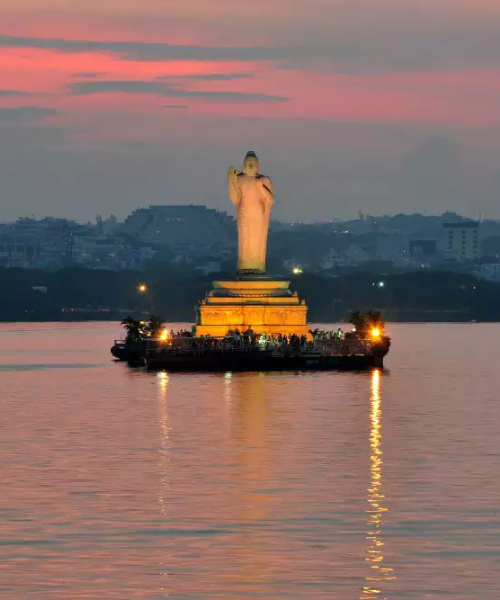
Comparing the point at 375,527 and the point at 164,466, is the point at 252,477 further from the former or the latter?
the point at 375,527

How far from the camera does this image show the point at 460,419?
40.4m

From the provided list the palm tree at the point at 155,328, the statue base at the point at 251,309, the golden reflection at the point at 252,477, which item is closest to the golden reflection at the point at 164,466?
the golden reflection at the point at 252,477

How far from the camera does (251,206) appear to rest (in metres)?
65.4

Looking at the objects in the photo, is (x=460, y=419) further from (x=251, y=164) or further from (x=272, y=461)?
(x=251, y=164)

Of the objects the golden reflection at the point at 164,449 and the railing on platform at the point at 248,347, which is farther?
the railing on platform at the point at 248,347

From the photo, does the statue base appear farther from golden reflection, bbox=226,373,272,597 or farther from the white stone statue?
golden reflection, bbox=226,373,272,597

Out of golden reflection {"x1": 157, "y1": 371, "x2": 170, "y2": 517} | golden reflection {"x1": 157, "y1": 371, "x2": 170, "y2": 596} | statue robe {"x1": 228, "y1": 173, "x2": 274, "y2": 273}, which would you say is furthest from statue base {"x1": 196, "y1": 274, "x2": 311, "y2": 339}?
golden reflection {"x1": 157, "y1": 371, "x2": 170, "y2": 596}

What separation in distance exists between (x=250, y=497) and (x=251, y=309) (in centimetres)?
3774

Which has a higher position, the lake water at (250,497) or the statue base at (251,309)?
the statue base at (251,309)

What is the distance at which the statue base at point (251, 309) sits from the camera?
63.3 m

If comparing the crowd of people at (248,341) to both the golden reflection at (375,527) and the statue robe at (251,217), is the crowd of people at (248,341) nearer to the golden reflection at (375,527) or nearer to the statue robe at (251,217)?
the statue robe at (251,217)

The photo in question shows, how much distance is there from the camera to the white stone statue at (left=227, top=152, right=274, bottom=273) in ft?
214

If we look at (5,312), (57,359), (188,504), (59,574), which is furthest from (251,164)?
(5,312)

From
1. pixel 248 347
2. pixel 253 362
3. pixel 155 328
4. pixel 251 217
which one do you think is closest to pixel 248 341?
pixel 248 347
